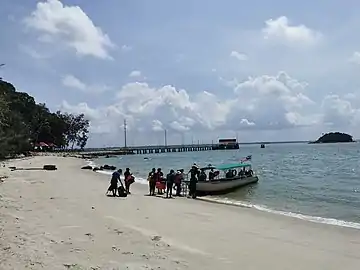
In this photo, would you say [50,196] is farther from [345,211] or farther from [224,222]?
[345,211]

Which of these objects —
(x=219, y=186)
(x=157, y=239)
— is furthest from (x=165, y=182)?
(x=157, y=239)

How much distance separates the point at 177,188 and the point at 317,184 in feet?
55.6

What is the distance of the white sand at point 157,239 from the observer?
33.0ft

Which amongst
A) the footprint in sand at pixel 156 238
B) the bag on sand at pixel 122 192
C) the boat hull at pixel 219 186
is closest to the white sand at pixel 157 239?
the footprint in sand at pixel 156 238

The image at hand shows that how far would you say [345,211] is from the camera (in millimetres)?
23344

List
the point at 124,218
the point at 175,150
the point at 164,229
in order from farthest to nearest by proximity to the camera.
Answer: the point at 175,150 → the point at 124,218 → the point at 164,229

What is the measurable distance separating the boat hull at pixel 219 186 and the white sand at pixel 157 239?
938 cm

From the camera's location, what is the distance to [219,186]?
1236 inches

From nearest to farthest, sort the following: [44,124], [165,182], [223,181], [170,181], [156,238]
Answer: [156,238] < [170,181] < [165,182] < [223,181] < [44,124]

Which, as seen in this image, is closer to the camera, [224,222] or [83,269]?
[83,269]

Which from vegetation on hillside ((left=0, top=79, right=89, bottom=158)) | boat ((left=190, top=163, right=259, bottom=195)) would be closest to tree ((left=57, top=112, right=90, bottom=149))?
vegetation on hillside ((left=0, top=79, right=89, bottom=158))

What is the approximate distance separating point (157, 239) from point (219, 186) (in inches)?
750

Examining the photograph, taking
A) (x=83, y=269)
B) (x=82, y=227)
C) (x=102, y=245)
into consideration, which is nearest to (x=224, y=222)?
(x=82, y=227)

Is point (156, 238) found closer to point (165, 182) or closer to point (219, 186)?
point (165, 182)
